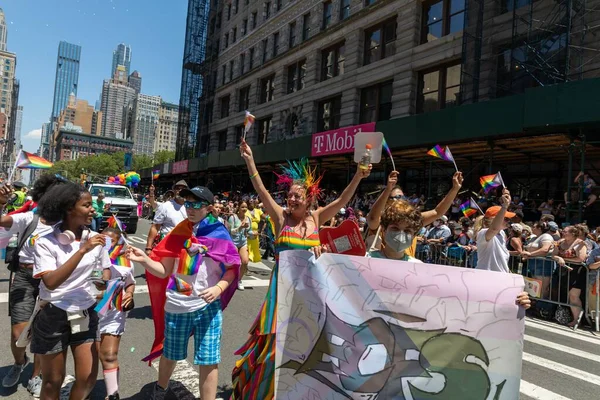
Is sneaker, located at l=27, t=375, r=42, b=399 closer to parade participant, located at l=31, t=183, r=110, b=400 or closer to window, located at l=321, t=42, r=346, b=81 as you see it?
parade participant, located at l=31, t=183, r=110, b=400

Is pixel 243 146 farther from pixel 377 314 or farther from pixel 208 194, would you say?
pixel 377 314

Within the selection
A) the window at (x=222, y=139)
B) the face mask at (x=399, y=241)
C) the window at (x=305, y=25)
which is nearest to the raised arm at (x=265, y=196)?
the face mask at (x=399, y=241)

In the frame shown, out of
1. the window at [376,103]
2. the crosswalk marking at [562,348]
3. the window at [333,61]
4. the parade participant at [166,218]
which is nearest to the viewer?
the crosswalk marking at [562,348]

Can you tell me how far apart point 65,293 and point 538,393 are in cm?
450

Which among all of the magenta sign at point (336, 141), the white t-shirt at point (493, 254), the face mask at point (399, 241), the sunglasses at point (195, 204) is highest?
the magenta sign at point (336, 141)

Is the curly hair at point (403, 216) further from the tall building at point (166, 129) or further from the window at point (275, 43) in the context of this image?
the tall building at point (166, 129)

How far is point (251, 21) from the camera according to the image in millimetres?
37375

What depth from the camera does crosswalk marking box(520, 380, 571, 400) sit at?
4195 millimetres

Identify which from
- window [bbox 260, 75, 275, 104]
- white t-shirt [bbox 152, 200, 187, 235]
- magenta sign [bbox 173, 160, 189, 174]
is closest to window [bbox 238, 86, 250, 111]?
window [bbox 260, 75, 275, 104]

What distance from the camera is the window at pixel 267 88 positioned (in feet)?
111

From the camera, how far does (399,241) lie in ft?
9.33

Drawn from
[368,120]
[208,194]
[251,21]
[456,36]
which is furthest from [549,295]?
[251,21]

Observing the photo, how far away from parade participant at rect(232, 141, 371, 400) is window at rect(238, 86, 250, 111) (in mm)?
34549

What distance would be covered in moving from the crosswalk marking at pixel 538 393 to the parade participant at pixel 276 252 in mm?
2843
